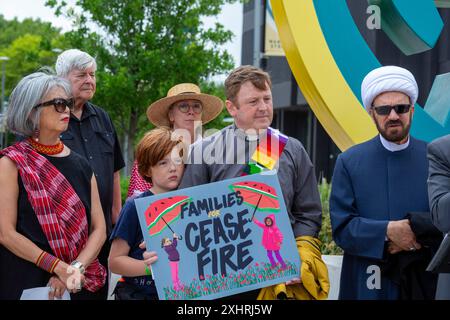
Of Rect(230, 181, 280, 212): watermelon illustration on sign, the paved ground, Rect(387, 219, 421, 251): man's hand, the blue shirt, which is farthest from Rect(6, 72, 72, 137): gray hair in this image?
the paved ground

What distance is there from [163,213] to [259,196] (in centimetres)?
45

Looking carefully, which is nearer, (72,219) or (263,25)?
(72,219)

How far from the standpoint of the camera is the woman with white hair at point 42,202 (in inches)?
137

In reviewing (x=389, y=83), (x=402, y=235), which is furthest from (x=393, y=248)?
(x=389, y=83)

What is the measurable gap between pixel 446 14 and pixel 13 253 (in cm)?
1196

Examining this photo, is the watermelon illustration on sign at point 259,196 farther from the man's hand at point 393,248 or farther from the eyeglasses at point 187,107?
the eyeglasses at point 187,107

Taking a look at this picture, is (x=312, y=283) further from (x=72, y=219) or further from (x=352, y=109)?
(x=352, y=109)

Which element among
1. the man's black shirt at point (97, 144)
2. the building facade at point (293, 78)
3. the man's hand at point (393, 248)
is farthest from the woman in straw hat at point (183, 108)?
the building facade at point (293, 78)

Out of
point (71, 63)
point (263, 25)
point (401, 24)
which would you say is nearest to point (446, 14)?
point (263, 25)

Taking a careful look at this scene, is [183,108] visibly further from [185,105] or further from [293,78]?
[293,78]

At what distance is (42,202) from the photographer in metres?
3.49

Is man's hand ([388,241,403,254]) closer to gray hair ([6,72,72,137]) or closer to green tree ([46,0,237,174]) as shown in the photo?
gray hair ([6,72,72,137])

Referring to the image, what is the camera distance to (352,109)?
4.77 m
